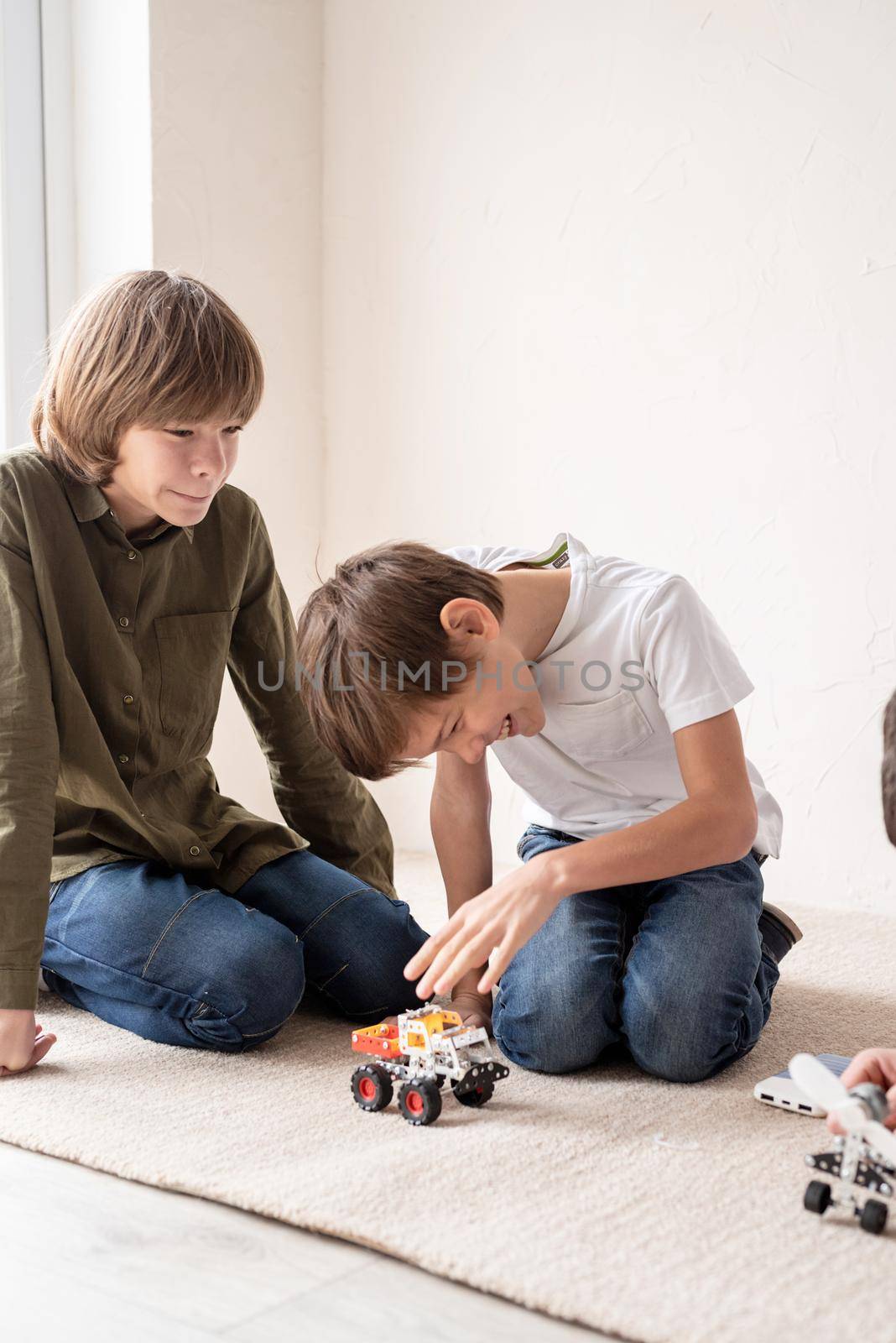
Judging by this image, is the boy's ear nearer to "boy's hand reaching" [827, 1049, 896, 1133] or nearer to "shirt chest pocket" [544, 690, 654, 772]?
"shirt chest pocket" [544, 690, 654, 772]

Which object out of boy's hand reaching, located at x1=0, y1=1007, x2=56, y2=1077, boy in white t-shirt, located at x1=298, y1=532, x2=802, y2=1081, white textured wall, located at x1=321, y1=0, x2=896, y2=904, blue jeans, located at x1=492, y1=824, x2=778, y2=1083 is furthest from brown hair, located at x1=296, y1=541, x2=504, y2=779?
white textured wall, located at x1=321, y1=0, x2=896, y2=904

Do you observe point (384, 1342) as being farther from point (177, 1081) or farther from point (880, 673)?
point (880, 673)

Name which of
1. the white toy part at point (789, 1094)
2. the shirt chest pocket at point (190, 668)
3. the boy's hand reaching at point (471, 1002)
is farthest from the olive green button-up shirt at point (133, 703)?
the white toy part at point (789, 1094)

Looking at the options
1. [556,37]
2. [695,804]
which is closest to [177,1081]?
[695,804]

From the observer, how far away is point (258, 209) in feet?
7.10

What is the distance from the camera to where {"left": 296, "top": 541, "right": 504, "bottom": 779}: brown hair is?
1.00m

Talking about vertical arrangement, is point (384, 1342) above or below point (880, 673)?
below

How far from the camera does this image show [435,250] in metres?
2.16

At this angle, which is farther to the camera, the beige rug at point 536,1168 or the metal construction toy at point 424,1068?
the metal construction toy at point 424,1068

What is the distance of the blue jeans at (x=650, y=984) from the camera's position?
1096mm

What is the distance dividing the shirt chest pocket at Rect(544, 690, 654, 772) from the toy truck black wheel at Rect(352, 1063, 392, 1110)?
1.14 ft

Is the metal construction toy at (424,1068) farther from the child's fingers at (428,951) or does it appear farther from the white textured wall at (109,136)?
the white textured wall at (109,136)

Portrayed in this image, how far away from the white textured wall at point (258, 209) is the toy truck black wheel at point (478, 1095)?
46.8 inches

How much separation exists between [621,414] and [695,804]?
3.46 ft
